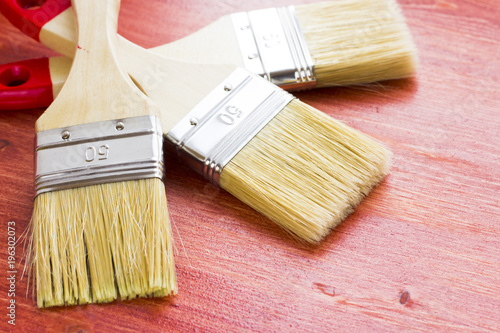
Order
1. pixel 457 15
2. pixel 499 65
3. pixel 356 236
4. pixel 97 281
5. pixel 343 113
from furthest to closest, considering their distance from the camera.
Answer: pixel 457 15
pixel 499 65
pixel 343 113
pixel 356 236
pixel 97 281

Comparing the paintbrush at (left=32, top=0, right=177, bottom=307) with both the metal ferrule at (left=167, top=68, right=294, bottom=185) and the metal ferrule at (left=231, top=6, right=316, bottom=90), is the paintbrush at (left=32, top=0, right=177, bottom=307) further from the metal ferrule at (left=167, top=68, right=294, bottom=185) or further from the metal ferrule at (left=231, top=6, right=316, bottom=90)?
the metal ferrule at (left=231, top=6, right=316, bottom=90)

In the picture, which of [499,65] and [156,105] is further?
[499,65]

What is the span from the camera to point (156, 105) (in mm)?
1467

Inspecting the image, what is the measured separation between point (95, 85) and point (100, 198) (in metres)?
0.31

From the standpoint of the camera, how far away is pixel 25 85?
159 cm

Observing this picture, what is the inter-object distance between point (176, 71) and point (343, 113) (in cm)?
50

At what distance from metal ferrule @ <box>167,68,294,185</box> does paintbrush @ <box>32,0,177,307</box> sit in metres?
0.10

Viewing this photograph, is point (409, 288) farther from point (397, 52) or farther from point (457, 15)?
point (457, 15)

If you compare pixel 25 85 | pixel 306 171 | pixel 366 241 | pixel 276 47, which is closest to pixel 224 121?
pixel 306 171

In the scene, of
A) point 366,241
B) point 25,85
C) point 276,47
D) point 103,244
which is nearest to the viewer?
point 103,244

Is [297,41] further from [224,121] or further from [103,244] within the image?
[103,244]

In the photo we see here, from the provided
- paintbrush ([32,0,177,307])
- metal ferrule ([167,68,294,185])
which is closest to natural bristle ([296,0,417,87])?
metal ferrule ([167,68,294,185])

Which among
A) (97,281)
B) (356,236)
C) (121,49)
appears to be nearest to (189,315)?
(97,281)

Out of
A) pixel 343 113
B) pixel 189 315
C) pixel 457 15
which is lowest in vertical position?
pixel 189 315
